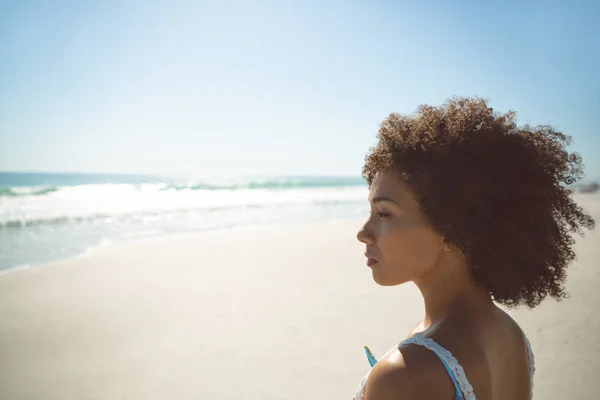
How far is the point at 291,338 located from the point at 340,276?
297 cm

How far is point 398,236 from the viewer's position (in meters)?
1.21

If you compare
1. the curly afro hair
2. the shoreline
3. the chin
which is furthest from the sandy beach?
the curly afro hair

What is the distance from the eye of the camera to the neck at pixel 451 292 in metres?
1.18

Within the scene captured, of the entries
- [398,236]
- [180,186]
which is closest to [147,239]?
[398,236]

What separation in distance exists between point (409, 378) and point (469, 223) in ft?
1.55

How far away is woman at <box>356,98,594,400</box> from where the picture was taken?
1.12 m

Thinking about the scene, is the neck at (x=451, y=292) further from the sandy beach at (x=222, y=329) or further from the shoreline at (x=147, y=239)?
the shoreline at (x=147, y=239)

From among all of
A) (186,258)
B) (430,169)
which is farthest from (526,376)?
(186,258)

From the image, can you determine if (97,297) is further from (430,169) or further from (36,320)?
(430,169)

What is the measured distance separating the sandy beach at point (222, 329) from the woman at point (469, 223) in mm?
3044

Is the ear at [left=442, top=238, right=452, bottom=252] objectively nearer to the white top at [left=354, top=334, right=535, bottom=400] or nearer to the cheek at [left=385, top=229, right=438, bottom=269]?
the cheek at [left=385, top=229, right=438, bottom=269]

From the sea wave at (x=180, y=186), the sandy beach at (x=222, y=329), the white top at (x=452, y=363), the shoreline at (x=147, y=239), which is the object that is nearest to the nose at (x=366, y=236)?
the white top at (x=452, y=363)

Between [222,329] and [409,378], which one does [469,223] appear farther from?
[222,329]

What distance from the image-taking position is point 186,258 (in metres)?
9.48
